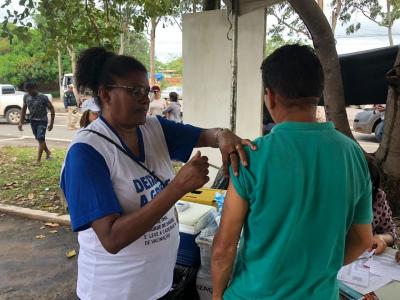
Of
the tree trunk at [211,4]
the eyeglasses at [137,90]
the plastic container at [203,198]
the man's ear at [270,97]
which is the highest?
the tree trunk at [211,4]

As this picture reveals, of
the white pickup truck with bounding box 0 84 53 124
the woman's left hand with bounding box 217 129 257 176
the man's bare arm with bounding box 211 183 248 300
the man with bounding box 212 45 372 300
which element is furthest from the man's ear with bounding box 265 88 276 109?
the white pickup truck with bounding box 0 84 53 124

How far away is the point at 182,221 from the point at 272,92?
134cm

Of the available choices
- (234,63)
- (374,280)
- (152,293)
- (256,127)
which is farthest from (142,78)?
(256,127)

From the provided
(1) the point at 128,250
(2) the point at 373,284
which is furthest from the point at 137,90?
(2) the point at 373,284

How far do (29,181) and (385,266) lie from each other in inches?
232

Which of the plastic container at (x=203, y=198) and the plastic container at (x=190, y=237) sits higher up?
the plastic container at (x=203, y=198)

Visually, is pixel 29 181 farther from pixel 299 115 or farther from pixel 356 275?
pixel 299 115

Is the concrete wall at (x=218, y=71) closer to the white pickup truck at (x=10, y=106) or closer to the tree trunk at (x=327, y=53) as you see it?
the tree trunk at (x=327, y=53)

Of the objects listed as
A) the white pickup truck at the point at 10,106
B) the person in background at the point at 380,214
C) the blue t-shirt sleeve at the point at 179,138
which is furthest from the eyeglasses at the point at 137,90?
the white pickup truck at the point at 10,106

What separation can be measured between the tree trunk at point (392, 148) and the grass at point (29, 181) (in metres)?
3.90

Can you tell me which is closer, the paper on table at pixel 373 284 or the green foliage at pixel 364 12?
the paper on table at pixel 373 284

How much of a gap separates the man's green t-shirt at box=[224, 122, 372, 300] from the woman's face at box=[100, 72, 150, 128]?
54cm

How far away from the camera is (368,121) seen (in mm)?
11195

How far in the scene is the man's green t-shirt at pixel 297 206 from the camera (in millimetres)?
1069
